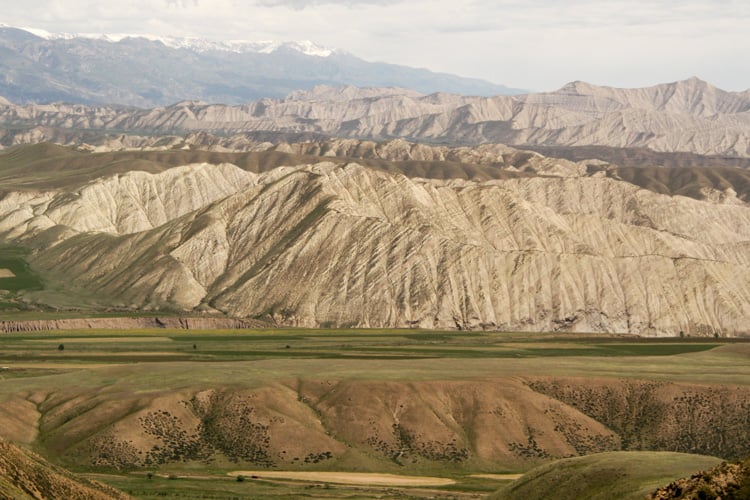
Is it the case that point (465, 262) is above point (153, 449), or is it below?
above

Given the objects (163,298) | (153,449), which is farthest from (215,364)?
(163,298)

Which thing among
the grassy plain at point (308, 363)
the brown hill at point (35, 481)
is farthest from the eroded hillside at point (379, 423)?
the brown hill at point (35, 481)

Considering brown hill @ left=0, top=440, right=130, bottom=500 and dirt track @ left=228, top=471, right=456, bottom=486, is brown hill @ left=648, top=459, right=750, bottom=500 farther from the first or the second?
dirt track @ left=228, top=471, right=456, bottom=486

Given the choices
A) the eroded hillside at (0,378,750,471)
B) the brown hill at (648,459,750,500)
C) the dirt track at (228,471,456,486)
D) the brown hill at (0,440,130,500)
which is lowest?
the dirt track at (228,471,456,486)

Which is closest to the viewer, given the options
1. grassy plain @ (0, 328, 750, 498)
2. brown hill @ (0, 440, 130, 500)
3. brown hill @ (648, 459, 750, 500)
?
brown hill @ (648, 459, 750, 500)

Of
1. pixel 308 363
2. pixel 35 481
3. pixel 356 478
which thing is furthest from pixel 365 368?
pixel 35 481

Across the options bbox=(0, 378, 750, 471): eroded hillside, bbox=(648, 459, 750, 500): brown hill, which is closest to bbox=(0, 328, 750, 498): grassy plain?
bbox=(0, 378, 750, 471): eroded hillside

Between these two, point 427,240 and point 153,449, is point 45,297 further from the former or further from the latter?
point 153,449

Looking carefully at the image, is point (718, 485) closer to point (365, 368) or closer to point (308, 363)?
point (365, 368)

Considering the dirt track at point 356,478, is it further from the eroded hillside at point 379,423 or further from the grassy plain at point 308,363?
the eroded hillside at point 379,423
